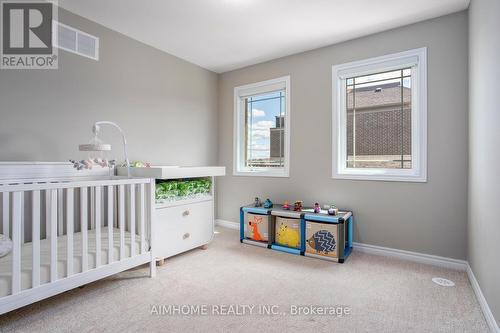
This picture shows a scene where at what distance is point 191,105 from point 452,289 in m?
3.24

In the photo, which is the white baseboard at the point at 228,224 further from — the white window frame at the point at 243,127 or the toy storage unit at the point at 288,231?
the toy storage unit at the point at 288,231

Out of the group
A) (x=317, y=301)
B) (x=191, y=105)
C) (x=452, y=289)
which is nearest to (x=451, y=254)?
(x=452, y=289)

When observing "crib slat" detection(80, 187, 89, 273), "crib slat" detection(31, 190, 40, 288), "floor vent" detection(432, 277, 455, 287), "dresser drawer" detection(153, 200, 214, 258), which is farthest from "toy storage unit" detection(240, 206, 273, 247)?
"crib slat" detection(31, 190, 40, 288)

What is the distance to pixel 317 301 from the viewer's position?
180cm

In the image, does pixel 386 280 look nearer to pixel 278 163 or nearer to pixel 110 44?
pixel 278 163

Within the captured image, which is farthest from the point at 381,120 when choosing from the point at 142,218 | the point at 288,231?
the point at 142,218

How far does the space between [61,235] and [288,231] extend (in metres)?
2.05

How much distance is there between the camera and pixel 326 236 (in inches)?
101

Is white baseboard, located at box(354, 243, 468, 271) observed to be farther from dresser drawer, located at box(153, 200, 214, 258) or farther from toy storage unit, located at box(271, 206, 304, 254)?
dresser drawer, located at box(153, 200, 214, 258)

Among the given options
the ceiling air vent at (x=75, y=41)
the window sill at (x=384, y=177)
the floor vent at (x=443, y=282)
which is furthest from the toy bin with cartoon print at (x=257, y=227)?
the ceiling air vent at (x=75, y=41)

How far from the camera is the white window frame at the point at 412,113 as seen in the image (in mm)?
2482

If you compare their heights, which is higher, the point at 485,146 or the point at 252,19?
the point at 252,19

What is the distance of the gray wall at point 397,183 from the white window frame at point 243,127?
0.08 meters

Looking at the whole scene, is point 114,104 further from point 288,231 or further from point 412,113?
point 412,113
